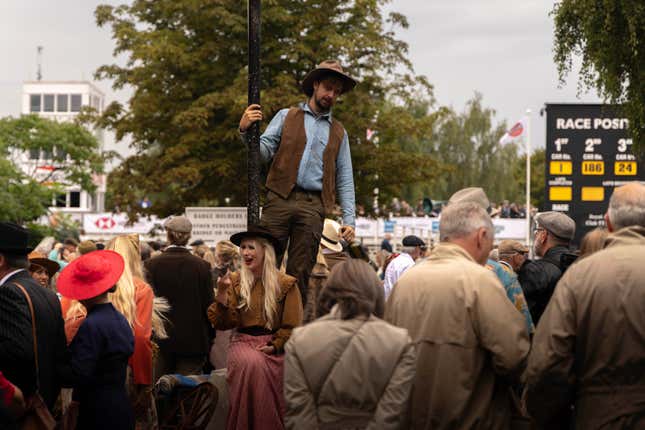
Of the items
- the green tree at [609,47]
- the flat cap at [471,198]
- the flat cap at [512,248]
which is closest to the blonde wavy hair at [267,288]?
the flat cap at [471,198]

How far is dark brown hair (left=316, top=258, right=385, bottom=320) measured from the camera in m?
5.81

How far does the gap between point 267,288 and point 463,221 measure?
89.5 inches

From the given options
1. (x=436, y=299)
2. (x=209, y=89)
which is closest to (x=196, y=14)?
(x=209, y=89)

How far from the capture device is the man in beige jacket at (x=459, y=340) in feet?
19.0

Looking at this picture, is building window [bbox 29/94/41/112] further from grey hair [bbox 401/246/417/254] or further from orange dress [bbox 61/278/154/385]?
orange dress [bbox 61/278/154/385]

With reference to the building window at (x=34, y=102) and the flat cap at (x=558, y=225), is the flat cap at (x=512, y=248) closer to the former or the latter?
the flat cap at (x=558, y=225)

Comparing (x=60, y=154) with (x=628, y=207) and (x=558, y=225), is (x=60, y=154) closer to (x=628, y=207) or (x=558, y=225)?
(x=558, y=225)

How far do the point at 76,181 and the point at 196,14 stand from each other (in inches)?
1386

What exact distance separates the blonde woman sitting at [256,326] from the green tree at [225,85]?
20.4 m

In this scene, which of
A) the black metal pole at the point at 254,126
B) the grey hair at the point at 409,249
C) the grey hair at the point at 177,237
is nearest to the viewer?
the black metal pole at the point at 254,126

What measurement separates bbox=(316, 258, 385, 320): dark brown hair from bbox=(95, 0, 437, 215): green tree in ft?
74.1

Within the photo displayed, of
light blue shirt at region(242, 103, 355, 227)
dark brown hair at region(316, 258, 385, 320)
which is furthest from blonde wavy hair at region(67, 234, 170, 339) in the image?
dark brown hair at region(316, 258, 385, 320)

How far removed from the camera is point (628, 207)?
6.06 metres

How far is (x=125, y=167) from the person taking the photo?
33.2 metres
